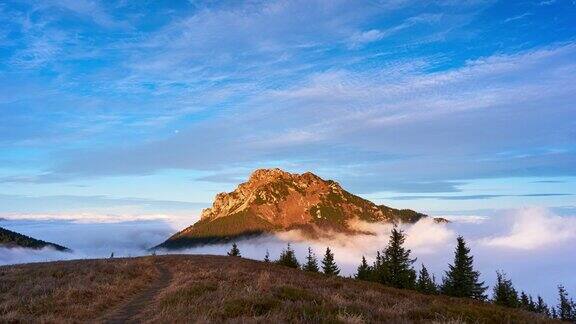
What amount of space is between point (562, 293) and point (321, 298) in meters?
94.8

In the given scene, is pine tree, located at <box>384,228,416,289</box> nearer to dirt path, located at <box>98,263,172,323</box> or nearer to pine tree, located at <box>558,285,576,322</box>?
pine tree, located at <box>558,285,576,322</box>

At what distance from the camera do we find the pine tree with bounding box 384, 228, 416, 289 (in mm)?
64875

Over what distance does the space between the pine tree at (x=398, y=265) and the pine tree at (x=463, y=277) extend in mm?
5414

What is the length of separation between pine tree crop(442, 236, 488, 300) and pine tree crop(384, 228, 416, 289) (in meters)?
5.41

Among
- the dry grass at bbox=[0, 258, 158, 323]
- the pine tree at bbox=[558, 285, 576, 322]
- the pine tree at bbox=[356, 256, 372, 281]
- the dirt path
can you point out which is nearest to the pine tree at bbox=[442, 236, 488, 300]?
the pine tree at bbox=[356, 256, 372, 281]

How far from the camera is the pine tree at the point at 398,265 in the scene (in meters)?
64.9

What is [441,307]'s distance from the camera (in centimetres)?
1524

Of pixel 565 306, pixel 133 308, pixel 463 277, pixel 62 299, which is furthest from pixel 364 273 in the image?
pixel 62 299

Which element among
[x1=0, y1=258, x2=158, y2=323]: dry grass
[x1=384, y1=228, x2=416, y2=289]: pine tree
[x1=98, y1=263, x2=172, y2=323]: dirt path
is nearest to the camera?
[x1=0, y1=258, x2=158, y2=323]: dry grass

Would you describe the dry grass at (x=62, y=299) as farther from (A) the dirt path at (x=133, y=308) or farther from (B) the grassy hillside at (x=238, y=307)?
(A) the dirt path at (x=133, y=308)

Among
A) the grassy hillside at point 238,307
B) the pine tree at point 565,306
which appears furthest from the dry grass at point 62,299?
the pine tree at point 565,306

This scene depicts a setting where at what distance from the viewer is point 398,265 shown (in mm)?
65438

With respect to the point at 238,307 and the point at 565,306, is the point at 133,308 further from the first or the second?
the point at 565,306

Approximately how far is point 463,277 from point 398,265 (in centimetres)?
886
